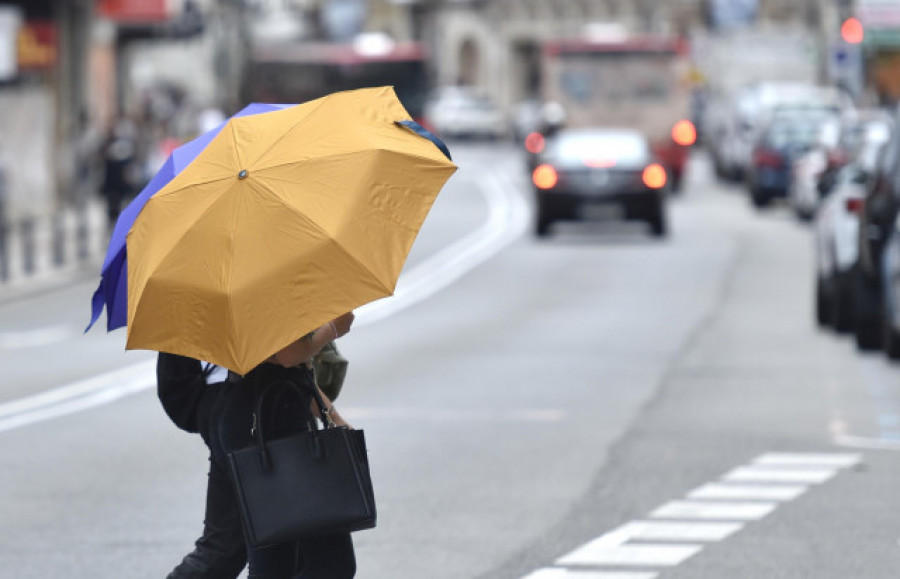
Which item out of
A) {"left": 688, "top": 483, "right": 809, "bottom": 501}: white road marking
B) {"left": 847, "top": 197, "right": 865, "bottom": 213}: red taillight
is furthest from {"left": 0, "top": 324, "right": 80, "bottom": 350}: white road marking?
{"left": 688, "top": 483, "right": 809, "bottom": 501}: white road marking

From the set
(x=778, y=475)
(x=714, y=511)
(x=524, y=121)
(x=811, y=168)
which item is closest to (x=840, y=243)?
(x=778, y=475)

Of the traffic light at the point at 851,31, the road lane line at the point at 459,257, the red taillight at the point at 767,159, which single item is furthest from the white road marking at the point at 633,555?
the traffic light at the point at 851,31

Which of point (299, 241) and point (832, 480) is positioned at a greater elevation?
point (299, 241)

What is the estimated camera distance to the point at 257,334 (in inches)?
211

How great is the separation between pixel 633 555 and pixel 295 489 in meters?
3.03

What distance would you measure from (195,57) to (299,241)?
253 ft

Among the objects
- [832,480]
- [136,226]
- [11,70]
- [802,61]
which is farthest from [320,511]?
[802,61]

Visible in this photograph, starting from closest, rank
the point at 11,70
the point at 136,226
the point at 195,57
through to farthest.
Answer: the point at 136,226
the point at 11,70
the point at 195,57

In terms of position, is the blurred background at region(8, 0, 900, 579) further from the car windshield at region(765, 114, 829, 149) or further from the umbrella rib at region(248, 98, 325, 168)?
the umbrella rib at region(248, 98, 325, 168)

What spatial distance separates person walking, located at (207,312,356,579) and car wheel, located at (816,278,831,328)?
12.4 metres

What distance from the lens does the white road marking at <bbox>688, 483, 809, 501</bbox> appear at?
954 centimetres

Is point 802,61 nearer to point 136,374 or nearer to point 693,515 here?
point 136,374

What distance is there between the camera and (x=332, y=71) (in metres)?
63.4

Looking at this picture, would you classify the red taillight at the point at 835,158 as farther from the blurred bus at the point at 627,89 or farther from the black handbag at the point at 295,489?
the black handbag at the point at 295,489
